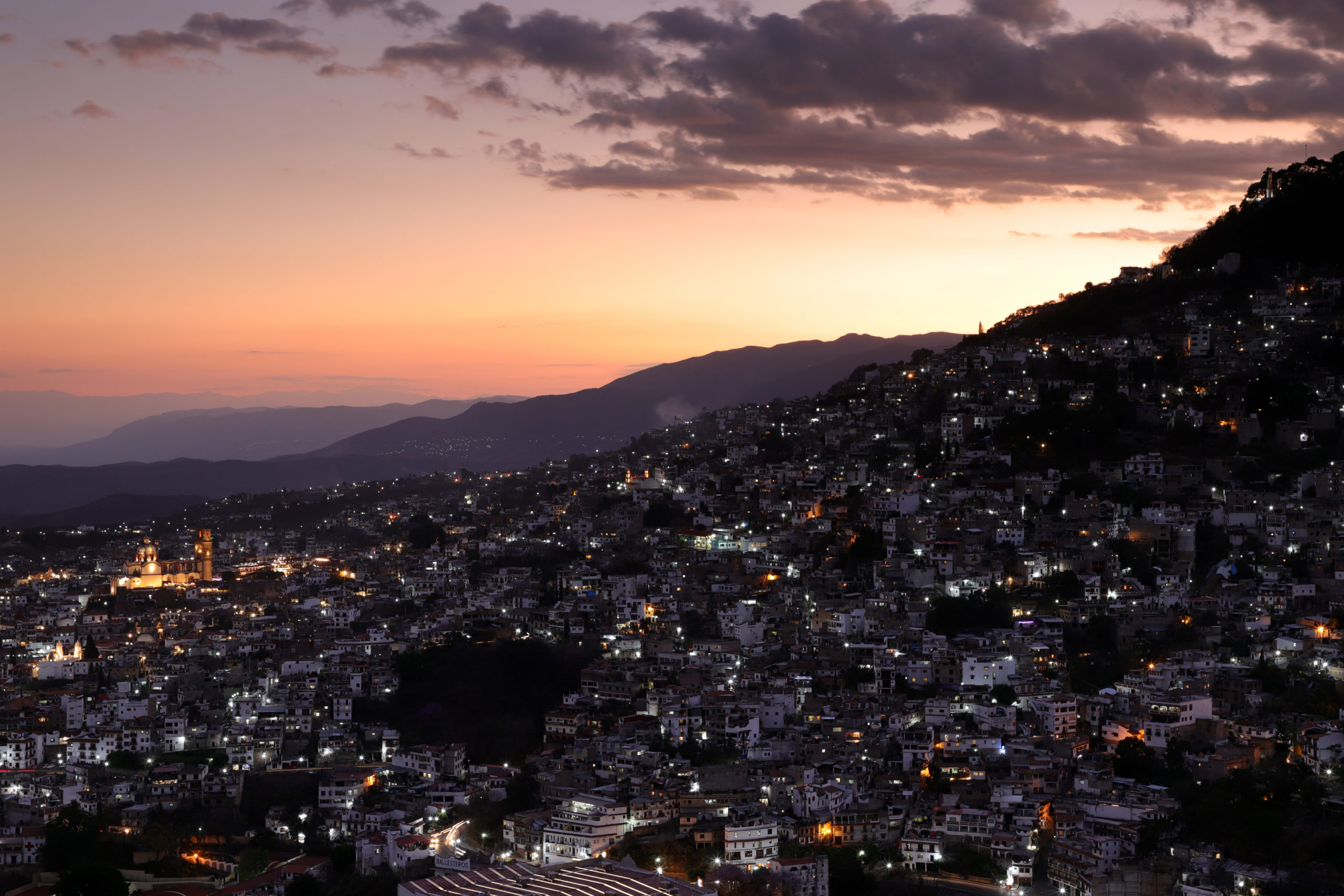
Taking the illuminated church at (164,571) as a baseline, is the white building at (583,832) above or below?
below

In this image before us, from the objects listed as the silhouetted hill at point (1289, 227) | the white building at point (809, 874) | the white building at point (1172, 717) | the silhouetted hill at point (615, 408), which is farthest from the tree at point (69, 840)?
the silhouetted hill at point (615, 408)

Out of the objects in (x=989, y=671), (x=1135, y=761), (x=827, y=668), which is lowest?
(x=1135, y=761)

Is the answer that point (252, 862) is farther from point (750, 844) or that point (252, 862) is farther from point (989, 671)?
point (989, 671)

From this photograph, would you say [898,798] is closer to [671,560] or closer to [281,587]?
[671,560]

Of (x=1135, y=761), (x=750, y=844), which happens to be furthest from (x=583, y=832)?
(x=1135, y=761)

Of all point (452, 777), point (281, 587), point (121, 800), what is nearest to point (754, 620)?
point (452, 777)

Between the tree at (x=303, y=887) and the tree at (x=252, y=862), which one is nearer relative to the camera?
the tree at (x=303, y=887)

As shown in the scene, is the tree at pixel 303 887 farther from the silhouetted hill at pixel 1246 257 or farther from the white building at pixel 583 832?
the silhouetted hill at pixel 1246 257
